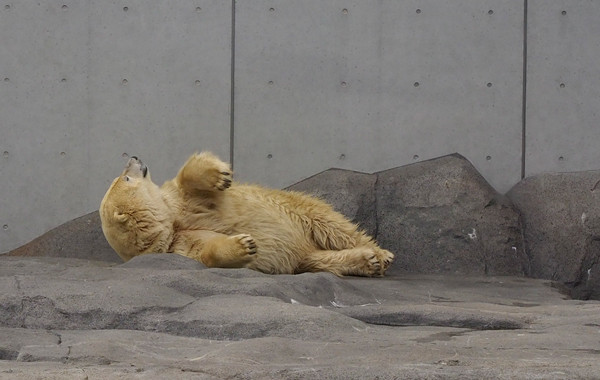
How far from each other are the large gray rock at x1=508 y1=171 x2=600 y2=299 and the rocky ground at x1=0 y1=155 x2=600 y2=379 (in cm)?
1

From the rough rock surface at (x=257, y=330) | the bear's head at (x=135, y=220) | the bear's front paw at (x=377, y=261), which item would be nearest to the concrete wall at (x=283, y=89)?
the bear's front paw at (x=377, y=261)

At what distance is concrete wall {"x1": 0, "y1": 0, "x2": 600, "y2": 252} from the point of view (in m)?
7.52

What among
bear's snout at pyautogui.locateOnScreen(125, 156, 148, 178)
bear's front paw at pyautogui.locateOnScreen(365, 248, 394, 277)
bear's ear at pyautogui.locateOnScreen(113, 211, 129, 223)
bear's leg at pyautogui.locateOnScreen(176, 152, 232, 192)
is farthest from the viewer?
bear's front paw at pyautogui.locateOnScreen(365, 248, 394, 277)

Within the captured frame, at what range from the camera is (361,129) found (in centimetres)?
757

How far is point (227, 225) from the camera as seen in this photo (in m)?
6.21

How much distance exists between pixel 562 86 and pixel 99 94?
3668mm

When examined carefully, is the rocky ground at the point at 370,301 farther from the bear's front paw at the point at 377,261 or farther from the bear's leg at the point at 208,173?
the bear's leg at the point at 208,173

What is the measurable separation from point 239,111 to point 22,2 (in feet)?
6.29

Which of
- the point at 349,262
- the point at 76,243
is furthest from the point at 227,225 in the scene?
the point at 76,243

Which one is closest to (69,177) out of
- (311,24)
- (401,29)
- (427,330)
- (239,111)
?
(239,111)

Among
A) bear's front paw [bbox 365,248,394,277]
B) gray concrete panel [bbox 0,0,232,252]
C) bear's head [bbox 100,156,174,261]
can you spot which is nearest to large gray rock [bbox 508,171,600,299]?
bear's front paw [bbox 365,248,394,277]

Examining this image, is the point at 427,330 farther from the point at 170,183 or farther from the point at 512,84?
the point at 512,84

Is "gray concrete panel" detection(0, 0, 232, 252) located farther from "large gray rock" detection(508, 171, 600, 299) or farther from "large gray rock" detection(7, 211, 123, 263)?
"large gray rock" detection(508, 171, 600, 299)

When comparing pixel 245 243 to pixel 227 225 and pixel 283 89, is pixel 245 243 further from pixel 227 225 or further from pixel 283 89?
pixel 283 89
